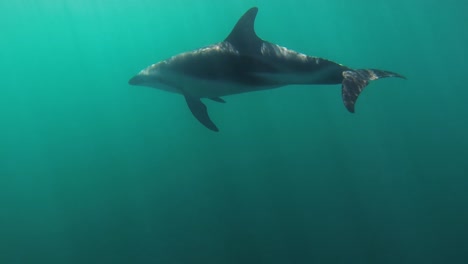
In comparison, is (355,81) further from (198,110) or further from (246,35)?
(198,110)

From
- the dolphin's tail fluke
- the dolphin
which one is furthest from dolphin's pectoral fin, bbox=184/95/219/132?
the dolphin's tail fluke

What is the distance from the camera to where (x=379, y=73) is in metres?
7.61

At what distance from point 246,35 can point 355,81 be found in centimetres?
222

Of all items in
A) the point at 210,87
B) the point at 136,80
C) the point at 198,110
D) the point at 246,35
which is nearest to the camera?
the point at 246,35

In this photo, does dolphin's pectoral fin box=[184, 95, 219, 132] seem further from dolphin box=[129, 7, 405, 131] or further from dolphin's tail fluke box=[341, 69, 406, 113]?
dolphin's tail fluke box=[341, 69, 406, 113]

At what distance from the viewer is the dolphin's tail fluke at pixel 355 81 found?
21.8ft

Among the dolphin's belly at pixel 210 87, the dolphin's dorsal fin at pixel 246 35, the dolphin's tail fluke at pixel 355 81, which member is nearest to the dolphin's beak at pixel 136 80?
the dolphin's belly at pixel 210 87

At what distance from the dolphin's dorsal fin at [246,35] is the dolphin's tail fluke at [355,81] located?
179 centimetres

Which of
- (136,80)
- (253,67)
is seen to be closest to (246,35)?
(253,67)

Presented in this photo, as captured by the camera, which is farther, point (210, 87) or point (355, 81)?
point (210, 87)

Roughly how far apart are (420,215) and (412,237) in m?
1.48

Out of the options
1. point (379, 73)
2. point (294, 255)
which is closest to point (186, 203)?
point (294, 255)

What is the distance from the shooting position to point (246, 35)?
7574 millimetres

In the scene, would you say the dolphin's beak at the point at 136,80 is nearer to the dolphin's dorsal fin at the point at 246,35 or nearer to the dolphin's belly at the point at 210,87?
the dolphin's belly at the point at 210,87
